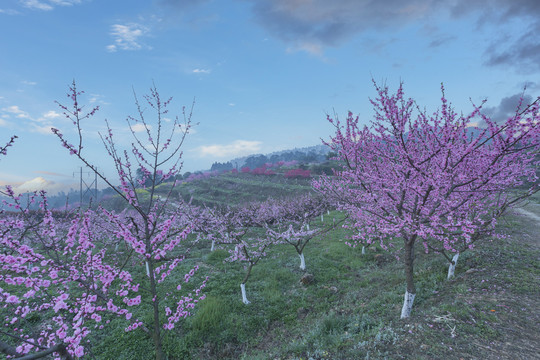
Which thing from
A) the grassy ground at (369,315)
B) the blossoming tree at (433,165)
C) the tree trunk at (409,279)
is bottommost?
the grassy ground at (369,315)

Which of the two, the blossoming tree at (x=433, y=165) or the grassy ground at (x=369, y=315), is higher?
the blossoming tree at (x=433, y=165)

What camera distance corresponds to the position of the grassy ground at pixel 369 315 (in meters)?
6.45

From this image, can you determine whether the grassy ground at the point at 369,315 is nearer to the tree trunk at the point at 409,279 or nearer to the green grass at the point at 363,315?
the green grass at the point at 363,315

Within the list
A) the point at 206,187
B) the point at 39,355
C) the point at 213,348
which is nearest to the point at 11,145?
the point at 39,355

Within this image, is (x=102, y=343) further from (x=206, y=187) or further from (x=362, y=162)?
(x=206, y=187)

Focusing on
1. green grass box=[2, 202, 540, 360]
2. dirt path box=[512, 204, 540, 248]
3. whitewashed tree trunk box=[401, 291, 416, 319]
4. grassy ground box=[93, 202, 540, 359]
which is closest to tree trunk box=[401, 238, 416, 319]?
whitewashed tree trunk box=[401, 291, 416, 319]

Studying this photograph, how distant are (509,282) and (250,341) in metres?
10.5

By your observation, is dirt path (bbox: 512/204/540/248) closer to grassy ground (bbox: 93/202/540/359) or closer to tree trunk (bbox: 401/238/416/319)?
grassy ground (bbox: 93/202/540/359)

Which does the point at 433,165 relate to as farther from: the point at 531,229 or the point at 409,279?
the point at 531,229

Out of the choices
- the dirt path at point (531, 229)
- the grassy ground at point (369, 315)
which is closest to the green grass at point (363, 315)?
the grassy ground at point (369, 315)

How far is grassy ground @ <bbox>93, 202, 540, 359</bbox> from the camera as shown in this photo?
6.45m

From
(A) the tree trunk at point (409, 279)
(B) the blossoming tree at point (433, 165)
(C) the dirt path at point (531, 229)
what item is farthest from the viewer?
(C) the dirt path at point (531, 229)

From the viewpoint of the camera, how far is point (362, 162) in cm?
909

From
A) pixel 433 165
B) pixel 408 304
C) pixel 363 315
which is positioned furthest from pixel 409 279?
pixel 433 165
